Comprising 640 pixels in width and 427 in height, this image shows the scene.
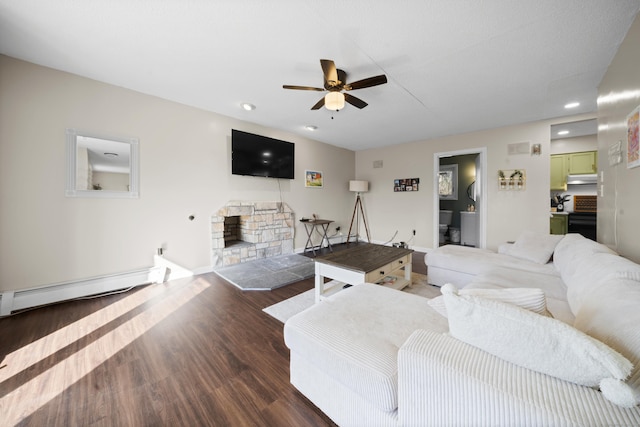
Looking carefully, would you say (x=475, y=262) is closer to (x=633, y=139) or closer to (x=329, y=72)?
(x=633, y=139)

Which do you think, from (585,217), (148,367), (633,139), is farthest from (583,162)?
(148,367)

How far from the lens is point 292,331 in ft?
4.04

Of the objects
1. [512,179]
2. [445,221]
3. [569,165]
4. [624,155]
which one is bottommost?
[445,221]

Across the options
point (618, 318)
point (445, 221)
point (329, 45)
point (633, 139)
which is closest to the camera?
point (618, 318)

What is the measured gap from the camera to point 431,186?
4922 millimetres

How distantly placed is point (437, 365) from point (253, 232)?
11.9 feet

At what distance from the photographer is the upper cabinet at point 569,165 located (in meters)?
4.50

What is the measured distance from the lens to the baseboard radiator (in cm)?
222

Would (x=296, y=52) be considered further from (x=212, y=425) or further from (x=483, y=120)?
(x=483, y=120)

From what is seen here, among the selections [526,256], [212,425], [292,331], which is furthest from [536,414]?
[526,256]

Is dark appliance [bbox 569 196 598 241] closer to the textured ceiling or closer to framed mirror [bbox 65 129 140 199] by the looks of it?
the textured ceiling

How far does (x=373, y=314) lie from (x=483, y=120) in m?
4.05

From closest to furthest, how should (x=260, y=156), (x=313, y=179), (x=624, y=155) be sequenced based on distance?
(x=624, y=155), (x=260, y=156), (x=313, y=179)

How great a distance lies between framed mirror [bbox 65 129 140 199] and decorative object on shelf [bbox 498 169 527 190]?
5701 mm
